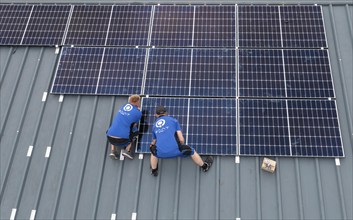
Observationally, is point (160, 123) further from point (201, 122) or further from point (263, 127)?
point (263, 127)

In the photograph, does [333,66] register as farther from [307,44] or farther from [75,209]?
[75,209]

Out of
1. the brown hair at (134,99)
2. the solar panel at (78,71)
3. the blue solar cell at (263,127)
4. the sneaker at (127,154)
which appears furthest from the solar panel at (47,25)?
the blue solar cell at (263,127)

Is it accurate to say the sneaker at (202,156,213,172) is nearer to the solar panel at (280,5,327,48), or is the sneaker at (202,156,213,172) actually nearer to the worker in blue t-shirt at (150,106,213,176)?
the worker in blue t-shirt at (150,106,213,176)

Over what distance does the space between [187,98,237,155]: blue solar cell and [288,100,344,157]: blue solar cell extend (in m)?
1.56

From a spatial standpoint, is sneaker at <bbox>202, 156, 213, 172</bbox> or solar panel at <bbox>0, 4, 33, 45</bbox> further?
solar panel at <bbox>0, 4, 33, 45</bbox>

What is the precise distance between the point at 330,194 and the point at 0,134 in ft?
29.1

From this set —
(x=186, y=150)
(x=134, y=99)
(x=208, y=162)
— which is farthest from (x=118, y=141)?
(x=208, y=162)

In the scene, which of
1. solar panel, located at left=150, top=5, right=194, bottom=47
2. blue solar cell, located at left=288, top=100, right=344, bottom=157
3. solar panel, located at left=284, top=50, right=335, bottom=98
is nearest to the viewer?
blue solar cell, located at left=288, top=100, right=344, bottom=157

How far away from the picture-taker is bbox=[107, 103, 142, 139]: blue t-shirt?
8039 mm

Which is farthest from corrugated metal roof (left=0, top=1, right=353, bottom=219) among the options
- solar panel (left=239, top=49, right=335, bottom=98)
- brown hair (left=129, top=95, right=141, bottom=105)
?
brown hair (left=129, top=95, right=141, bottom=105)

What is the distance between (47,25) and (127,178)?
5889 mm

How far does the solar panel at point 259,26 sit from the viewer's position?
950 centimetres

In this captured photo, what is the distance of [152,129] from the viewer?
8.26m

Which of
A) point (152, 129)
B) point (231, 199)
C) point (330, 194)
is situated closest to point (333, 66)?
point (330, 194)
